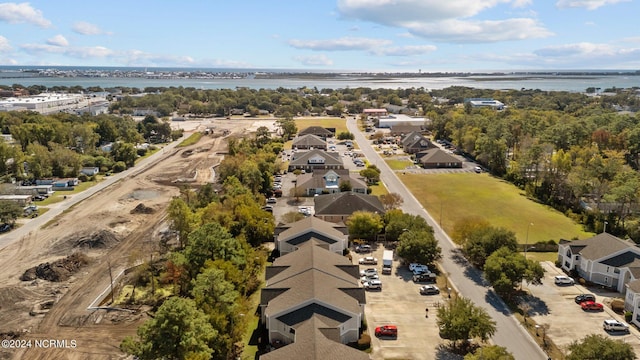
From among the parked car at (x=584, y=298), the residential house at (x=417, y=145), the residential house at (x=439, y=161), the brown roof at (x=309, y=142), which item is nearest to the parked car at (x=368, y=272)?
the parked car at (x=584, y=298)

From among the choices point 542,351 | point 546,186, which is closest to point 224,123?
point 546,186

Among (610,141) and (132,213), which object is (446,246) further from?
(610,141)

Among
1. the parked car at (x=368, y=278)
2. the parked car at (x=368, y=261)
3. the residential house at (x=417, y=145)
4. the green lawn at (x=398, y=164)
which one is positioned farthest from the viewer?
the residential house at (x=417, y=145)

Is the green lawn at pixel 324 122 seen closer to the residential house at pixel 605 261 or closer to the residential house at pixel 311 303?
the residential house at pixel 605 261

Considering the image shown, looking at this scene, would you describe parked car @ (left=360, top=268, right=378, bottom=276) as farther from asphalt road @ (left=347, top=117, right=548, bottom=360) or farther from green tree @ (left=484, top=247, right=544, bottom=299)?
green tree @ (left=484, top=247, right=544, bottom=299)

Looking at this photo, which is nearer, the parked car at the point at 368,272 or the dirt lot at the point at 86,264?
the dirt lot at the point at 86,264

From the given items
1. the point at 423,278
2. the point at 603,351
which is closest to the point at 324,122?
the point at 423,278
